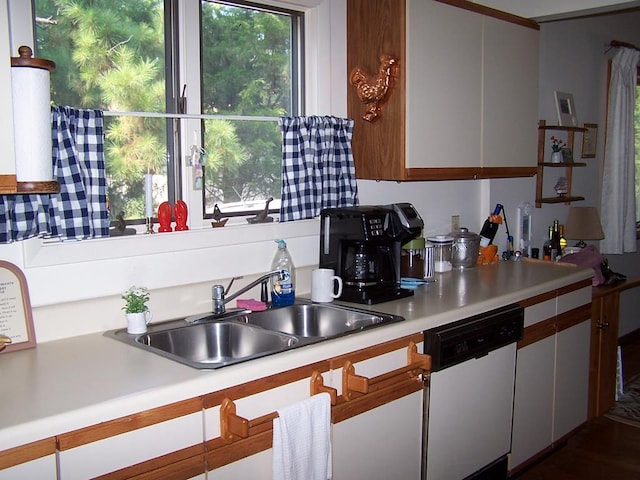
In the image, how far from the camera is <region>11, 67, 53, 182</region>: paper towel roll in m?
1.79

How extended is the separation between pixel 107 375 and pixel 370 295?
1.18 m

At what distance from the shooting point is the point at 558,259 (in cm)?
410

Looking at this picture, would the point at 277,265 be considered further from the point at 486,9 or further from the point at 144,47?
the point at 486,9

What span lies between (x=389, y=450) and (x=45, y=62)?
5.42 ft

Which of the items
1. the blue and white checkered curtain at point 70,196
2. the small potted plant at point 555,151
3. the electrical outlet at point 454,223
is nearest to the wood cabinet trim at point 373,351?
the blue and white checkered curtain at point 70,196

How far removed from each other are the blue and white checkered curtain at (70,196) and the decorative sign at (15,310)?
0.37ft

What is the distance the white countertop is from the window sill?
18cm

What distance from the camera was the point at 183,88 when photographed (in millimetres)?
2588

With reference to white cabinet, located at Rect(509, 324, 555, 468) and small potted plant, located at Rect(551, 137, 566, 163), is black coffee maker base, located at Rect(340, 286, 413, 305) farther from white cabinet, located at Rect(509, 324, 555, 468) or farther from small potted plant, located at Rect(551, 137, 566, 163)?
small potted plant, located at Rect(551, 137, 566, 163)

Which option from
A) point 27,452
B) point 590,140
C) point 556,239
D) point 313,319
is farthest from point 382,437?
point 590,140

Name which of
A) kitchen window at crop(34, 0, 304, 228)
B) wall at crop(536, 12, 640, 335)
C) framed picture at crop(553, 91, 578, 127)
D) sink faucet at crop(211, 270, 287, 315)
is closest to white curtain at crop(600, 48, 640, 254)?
wall at crop(536, 12, 640, 335)

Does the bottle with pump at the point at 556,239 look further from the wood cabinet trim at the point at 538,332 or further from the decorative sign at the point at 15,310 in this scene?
the decorative sign at the point at 15,310

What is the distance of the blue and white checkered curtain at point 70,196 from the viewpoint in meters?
2.06

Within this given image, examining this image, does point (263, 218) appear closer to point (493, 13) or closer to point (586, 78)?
point (493, 13)
